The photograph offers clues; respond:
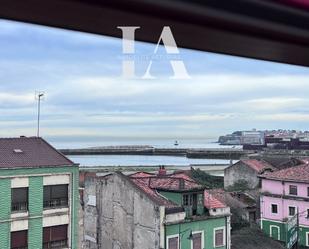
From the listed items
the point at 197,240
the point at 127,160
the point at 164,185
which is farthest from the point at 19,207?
the point at 197,240

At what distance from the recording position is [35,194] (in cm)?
108

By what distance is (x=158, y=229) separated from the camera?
9.55 feet

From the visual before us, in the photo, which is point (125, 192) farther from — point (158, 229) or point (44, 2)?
point (44, 2)

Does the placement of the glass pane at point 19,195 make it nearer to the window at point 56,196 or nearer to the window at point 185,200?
the window at point 56,196

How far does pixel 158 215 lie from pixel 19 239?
2.15 m

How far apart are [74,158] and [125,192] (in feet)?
7.09

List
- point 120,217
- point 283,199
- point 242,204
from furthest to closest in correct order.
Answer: point 242,204, point 283,199, point 120,217

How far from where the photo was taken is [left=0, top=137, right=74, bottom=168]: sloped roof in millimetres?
1007

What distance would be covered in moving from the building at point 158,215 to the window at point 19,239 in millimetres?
1200

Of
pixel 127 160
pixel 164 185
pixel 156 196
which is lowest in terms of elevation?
pixel 156 196

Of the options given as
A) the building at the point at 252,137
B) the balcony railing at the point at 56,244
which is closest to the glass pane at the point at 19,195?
the balcony railing at the point at 56,244

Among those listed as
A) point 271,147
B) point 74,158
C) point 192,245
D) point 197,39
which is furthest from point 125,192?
point 197,39

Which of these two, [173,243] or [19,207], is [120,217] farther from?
[19,207]

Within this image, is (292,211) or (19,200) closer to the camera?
(19,200)
